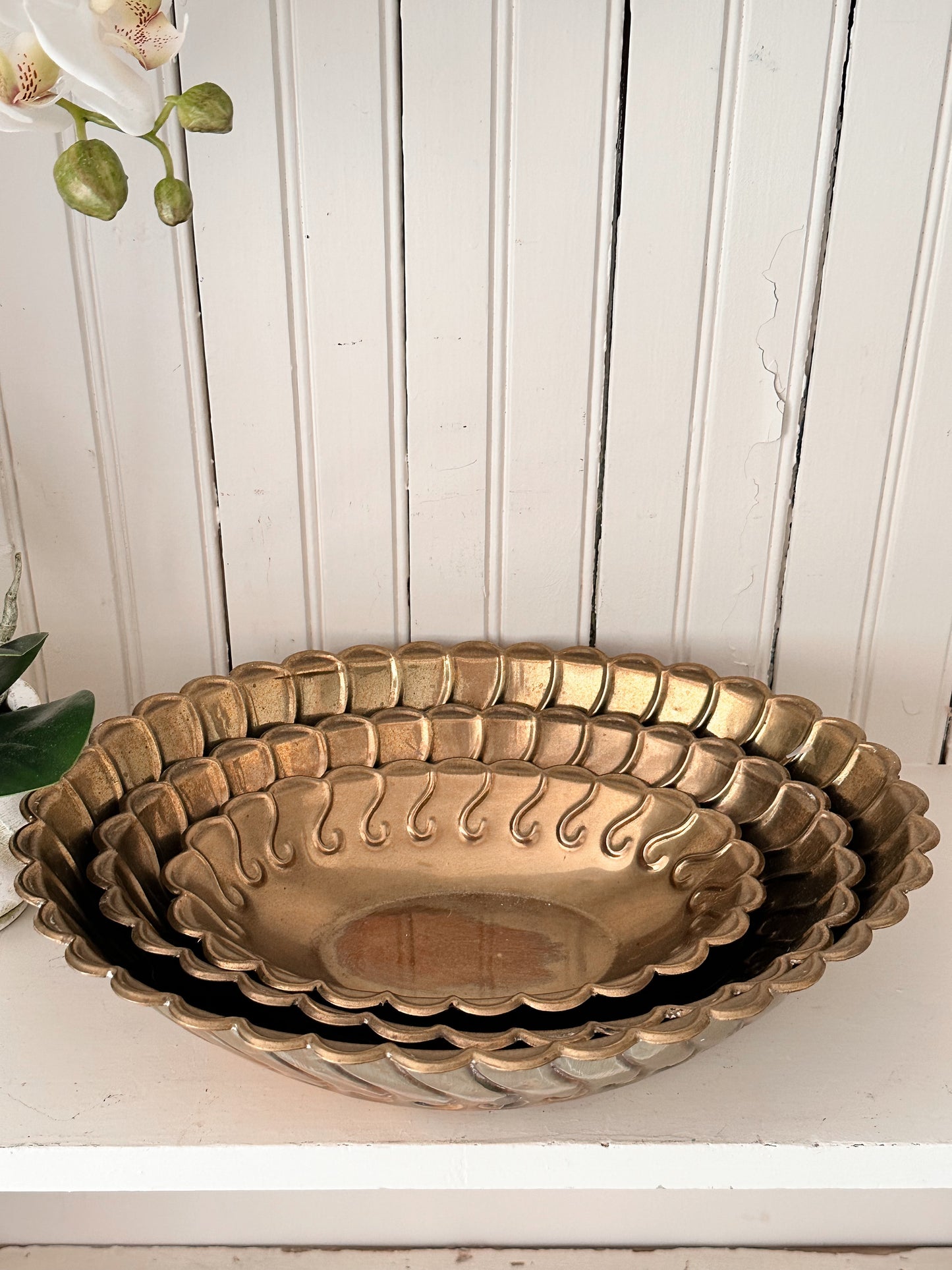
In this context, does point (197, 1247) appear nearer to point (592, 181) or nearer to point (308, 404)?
point (308, 404)

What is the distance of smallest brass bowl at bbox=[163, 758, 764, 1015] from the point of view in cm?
52

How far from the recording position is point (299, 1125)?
452 mm

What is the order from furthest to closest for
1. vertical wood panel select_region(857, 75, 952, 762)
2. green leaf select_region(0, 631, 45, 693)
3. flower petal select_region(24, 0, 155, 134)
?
1. vertical wood panel select_region(857, 75, 952, 762)
2. green leaf select_region(0, 631, 45, 693)
3. flower petal select_region(24, 0, 155, 134)

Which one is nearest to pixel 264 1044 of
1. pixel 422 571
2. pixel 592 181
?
pixel 422 571

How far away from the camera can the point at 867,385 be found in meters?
0.60

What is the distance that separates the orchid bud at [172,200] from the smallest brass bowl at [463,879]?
0.97 ft

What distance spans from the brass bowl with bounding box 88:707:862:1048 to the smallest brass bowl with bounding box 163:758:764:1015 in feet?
0.05

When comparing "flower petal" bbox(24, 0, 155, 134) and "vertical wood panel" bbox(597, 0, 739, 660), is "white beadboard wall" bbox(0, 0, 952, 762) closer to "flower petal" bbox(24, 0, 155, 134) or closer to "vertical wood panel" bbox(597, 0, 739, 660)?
"vertical wood panel" bbox(597, 0, 739, 660)

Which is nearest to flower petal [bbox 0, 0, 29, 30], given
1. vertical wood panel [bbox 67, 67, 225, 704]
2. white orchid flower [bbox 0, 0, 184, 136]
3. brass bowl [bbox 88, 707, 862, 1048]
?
white orchid flower [bbox 0, 0, 184, 136]

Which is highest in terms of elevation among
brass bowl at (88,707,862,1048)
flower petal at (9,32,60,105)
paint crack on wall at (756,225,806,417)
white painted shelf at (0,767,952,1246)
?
flower petal at (9,32,60,105)

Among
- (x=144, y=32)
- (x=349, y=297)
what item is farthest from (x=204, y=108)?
(x=349, y=297)

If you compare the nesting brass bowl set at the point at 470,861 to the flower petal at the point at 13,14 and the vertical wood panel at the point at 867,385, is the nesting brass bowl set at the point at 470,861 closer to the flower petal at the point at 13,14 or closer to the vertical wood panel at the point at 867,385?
the vertical wood panel at the point at 867,385

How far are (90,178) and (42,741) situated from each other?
0.22m

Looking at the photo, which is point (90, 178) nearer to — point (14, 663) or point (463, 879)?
point (14, 663)
